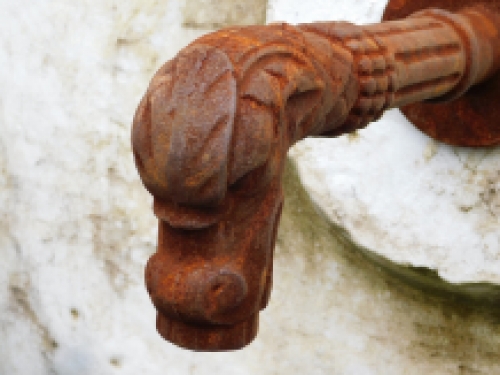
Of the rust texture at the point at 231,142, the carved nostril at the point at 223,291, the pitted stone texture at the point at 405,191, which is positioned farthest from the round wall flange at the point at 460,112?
the carved nostril at the point at 223,291

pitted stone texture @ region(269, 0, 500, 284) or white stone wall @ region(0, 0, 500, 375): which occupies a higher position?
pitted stone texture @ region(269, 0, 500, 284)

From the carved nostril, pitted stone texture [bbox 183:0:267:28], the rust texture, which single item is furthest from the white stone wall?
the carved nostril

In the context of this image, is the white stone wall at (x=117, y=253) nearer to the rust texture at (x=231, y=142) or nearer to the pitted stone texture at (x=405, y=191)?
the pitted stone texture at (x=405, y=191)

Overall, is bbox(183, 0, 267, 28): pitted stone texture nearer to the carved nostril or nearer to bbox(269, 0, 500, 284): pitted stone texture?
bbox(269, 0, 500, 284): pitted stone texture

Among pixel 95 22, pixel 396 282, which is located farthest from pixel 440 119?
pixel 95 22

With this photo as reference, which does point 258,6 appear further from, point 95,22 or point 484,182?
point 484,182

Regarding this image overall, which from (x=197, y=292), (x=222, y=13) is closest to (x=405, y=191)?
(x=222, y=13)

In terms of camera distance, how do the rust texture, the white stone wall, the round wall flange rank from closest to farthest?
the rust texture < the round wall flange < the white stone wall
